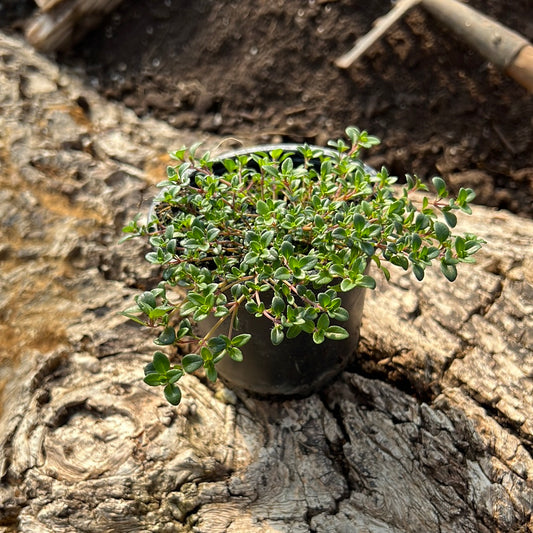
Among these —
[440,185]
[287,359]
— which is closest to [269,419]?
[287,359]

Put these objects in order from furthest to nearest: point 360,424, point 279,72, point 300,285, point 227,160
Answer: point 279,72 → point 360,424 → point 227,160 → point 300,285

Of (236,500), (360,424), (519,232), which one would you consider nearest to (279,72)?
(519,232)

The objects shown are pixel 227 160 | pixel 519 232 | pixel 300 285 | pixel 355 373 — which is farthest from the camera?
pixel 519 232

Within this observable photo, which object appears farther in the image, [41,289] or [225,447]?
[41,289]

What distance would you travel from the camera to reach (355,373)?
2.04 m

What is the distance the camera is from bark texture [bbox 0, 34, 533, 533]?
5.42ft

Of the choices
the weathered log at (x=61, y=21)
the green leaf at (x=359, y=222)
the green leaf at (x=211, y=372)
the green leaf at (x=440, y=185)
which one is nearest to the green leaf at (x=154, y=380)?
the green leaf at (x=211, y=372)

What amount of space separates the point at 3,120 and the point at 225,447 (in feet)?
6.93

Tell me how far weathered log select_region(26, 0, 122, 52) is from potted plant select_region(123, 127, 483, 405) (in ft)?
7.45

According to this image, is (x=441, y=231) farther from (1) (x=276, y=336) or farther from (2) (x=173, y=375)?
(2) (x=173, y=375)

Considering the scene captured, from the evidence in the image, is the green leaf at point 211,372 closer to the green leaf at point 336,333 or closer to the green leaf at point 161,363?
the green leaf at point 161,363

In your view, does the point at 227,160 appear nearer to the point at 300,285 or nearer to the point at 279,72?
the point at 300,285

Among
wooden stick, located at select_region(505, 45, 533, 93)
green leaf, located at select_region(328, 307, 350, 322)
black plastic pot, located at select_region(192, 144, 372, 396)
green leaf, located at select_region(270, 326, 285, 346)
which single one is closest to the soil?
wooden stick, located at select_region(505, 45, 533, 93)

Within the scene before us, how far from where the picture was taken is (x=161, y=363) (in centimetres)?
135
